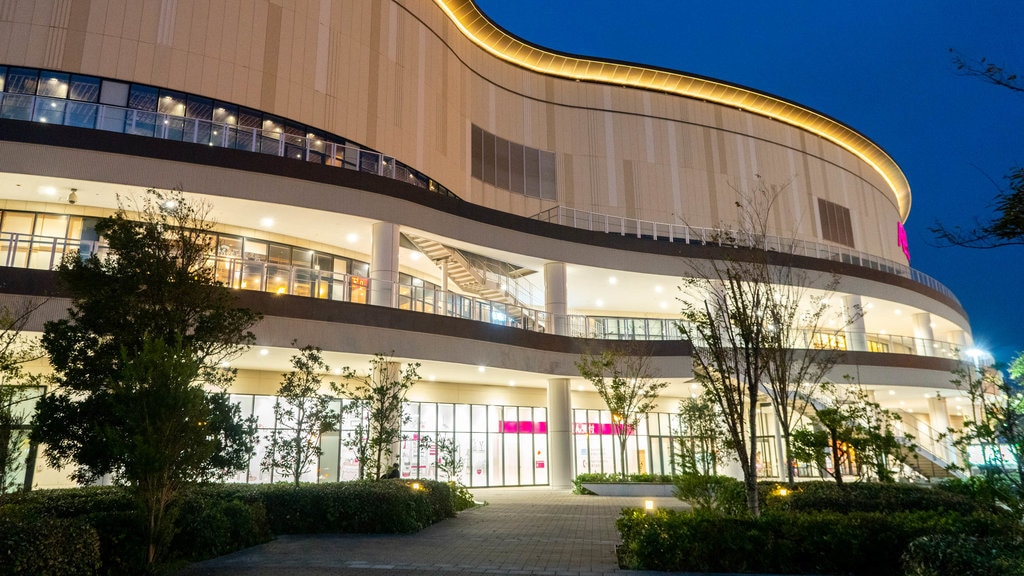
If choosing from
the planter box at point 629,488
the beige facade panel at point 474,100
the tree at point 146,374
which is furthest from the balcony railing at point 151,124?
the planter box at point 629,488

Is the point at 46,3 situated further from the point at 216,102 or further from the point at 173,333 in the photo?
the point at 173,333

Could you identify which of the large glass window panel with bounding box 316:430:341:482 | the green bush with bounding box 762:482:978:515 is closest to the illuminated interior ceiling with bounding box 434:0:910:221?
the large glass window panel with bounding box 316:430:341:482

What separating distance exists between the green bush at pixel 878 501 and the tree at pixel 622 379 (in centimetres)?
1173

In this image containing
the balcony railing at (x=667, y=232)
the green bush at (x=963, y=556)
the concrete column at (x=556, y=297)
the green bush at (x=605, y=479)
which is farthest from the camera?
the balcony railing at (x=667, y=232)

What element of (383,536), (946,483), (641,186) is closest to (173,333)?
(383,536)

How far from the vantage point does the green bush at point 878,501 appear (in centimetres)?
1384

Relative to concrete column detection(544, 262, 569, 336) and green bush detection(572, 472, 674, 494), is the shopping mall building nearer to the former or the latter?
concrete column detection(544, 262, 569, 336)

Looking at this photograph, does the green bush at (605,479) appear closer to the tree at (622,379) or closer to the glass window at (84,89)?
the tree at (622,379)

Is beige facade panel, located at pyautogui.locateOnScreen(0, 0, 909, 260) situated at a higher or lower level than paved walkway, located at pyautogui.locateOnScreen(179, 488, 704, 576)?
higher

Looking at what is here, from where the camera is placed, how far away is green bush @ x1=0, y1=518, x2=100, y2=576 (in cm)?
881

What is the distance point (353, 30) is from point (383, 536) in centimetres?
2246

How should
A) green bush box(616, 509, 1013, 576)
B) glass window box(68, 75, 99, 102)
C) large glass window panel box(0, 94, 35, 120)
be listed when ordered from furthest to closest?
glass window box(68, 75, 99, 102)
large glass window panel box(0, 94, 35, 120)
green bush box(616, 509, 1013, 576)

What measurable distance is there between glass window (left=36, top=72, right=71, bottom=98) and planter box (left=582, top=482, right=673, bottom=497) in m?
23.9

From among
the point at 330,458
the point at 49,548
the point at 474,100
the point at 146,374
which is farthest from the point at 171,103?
the point at 49,548
